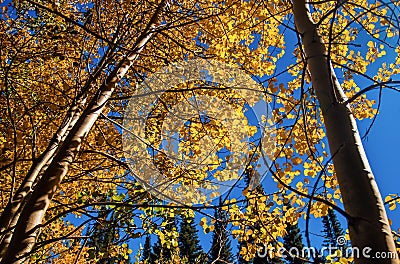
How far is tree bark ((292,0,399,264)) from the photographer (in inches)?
36.7

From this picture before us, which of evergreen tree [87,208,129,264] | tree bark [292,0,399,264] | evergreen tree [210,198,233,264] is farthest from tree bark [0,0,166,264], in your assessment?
tree bark [292,0,399,264]

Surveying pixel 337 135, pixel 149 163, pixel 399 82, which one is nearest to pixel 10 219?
pixel 149 163

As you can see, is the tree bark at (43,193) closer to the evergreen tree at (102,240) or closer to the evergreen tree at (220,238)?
the evergreen tree at (102,240)

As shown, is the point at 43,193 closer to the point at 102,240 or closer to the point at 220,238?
the point at 102,240

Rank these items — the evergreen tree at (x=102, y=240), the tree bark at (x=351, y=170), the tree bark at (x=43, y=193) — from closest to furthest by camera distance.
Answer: the tree bark at (x=351, y=170), the tree bark at (x=43, y=193), the evergreen tree at (x=102, y=240)

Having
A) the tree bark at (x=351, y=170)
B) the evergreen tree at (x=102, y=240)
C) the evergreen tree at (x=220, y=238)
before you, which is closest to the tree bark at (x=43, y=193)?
the evergreen tree at (x=102, y=240)

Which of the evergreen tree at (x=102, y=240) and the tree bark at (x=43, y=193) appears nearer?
the tree bark at (x=43, y=193)

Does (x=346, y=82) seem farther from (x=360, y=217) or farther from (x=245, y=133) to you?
(x=360, y=217)

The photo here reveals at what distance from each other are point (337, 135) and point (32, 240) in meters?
1.80

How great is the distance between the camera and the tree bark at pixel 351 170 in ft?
3.06

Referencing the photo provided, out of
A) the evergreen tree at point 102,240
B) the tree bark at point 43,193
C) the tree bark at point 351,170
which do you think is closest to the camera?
the tree bark at point 351,170

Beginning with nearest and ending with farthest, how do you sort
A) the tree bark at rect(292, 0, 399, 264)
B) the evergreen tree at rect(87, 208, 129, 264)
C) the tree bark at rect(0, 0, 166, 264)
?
the tree bark at rect(292, 0, 399, 264) < the tree bark at rect(0, 0, 166, 264) < the evergreen tree at rect(87, 208, 129, 264)

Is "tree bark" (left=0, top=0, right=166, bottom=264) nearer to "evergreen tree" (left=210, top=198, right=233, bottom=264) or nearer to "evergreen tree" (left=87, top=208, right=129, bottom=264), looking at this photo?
"evergreen tree" (left=87, top=208, right=129, bottom=264)

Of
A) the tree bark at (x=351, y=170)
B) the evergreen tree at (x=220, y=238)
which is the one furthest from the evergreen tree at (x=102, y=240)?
the tree bark at (x=351, y=170)
